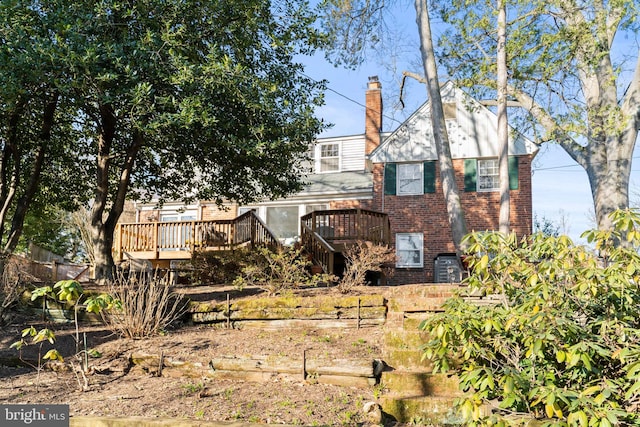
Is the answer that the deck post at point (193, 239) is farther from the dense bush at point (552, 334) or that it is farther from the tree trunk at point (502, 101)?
the dense bush at point (552, 334)

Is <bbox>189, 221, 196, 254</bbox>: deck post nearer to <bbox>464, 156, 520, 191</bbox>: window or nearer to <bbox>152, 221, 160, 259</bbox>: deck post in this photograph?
<bbox>152, 221, 160, 259</bbox>: deck post

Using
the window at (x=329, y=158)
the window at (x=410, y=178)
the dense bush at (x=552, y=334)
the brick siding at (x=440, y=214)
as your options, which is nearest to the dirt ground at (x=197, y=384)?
the dense bush at (x=552, y=334)

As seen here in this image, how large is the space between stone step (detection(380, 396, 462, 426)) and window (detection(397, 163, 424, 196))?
44.8 feet

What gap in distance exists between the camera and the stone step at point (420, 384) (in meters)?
5.76

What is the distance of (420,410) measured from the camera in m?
5.41

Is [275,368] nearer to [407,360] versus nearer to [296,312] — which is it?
[407,360]

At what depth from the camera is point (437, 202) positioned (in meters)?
18.3

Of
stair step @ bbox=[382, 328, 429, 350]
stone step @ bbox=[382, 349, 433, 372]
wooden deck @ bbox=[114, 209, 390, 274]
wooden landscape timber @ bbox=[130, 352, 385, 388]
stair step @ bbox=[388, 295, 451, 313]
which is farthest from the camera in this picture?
wooden deck @ bbox=[114, 209, 390, 274]

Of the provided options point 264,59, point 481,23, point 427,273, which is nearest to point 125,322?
point 264,59

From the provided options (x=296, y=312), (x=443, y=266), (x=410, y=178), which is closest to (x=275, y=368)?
(x=296, y=312)

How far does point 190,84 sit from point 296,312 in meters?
4.33

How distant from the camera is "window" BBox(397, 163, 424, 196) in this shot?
1877cm

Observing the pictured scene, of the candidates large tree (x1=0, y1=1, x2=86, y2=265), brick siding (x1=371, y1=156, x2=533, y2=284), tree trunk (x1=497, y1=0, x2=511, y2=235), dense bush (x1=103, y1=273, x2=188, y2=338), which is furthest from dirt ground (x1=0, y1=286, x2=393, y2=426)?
brick siding (x1=371, y1=156, x2=533, y2=284)

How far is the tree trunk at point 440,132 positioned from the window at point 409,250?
21.8ft
